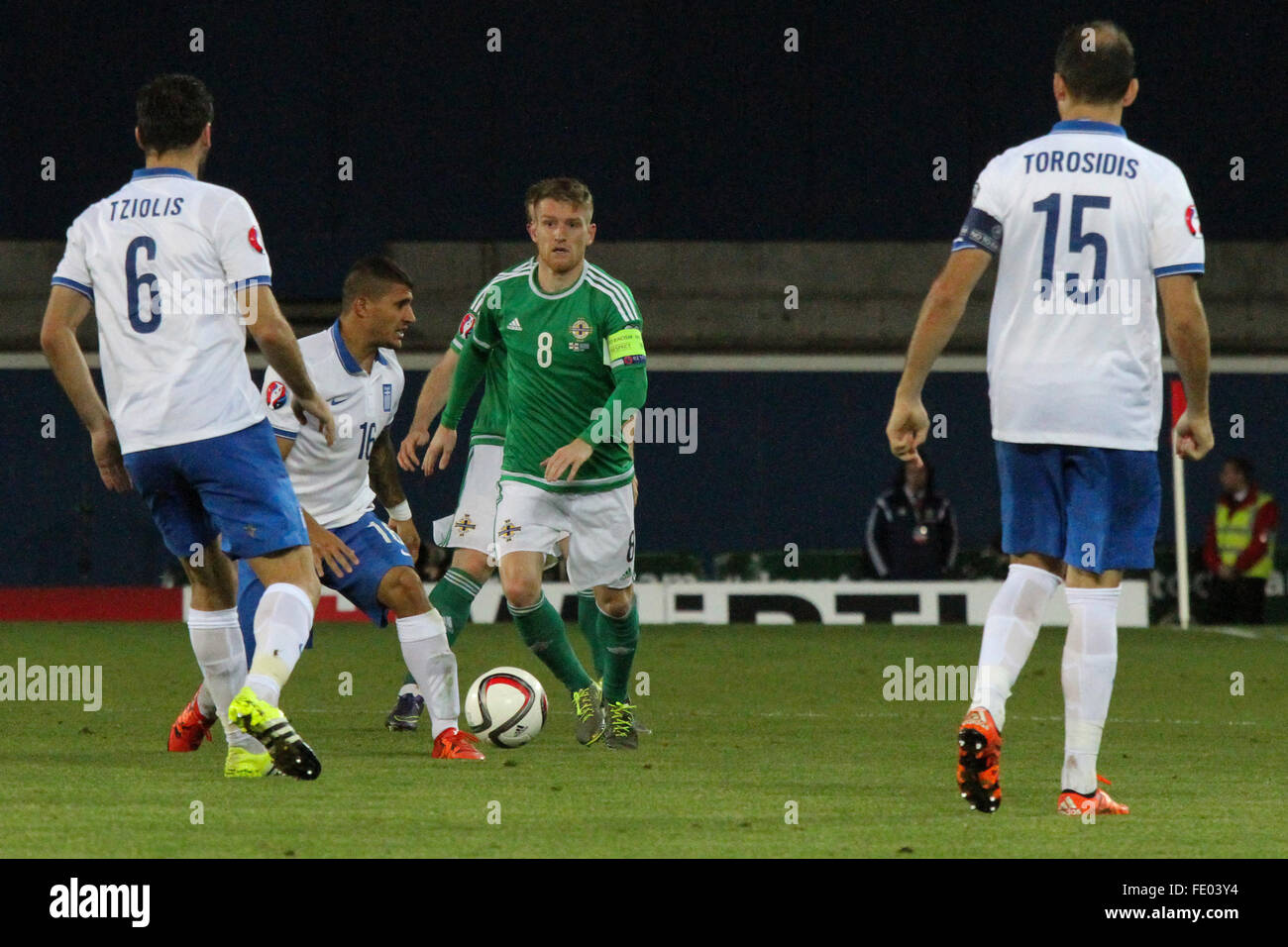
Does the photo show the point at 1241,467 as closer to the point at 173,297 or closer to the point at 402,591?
the point at 402,591

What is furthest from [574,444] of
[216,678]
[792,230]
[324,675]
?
[792,230]

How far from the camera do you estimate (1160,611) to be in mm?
18500

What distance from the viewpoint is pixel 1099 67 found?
5266mm

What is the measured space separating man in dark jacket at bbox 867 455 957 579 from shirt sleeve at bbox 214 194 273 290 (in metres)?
12.4

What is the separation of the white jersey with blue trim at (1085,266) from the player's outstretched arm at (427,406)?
2984 millimetres

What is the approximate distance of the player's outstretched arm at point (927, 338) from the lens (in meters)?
5.18

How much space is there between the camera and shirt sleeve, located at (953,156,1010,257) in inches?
207

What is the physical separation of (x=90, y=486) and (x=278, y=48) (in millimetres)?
5313

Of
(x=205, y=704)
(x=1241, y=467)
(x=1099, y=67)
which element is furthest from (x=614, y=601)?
(x=1241, y=467)

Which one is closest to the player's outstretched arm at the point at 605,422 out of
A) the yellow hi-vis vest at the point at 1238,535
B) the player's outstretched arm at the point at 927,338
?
the player's outstretched arm at the point at 927,338

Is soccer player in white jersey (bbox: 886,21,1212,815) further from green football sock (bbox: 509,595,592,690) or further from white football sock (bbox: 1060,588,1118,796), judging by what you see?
green football sock (bbox: 509,595,592,690)

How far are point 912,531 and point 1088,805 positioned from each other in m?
12.8
